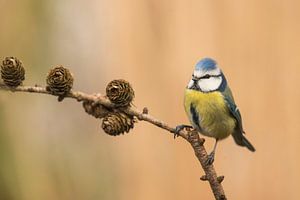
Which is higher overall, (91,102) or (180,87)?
(180,87)

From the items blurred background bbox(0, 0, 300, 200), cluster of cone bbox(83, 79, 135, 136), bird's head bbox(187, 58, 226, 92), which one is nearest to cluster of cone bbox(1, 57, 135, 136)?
cluster of cone bbox(83, 79, 135, 136)

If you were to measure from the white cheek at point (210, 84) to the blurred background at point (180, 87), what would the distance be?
0.49m

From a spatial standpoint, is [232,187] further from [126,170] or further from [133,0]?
[133,0]

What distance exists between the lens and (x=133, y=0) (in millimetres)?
1771

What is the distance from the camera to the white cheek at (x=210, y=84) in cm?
122

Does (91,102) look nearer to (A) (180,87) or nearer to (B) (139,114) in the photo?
(B) (139,114)

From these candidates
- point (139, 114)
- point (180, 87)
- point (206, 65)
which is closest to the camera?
point (139, 114)

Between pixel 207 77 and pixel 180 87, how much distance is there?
0.57 metres

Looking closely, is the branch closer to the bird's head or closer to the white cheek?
the bird's head

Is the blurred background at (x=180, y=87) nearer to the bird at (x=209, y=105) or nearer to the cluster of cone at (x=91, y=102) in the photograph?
the bird at (x=209, y=105)

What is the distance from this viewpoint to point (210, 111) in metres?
1.24

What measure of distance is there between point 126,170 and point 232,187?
296 mm

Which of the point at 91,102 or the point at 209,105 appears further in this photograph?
the point at 209,105

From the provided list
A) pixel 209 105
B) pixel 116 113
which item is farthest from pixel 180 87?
pixel 116 113
